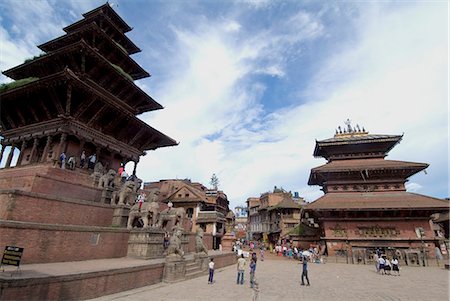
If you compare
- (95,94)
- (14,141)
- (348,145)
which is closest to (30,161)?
(14,141)

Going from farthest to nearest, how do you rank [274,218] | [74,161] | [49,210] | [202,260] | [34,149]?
[274,218]
[34,149]
[74,161]
[202,260]
[49,210]

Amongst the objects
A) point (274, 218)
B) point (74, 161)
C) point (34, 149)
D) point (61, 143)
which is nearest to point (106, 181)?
point (74, 161)

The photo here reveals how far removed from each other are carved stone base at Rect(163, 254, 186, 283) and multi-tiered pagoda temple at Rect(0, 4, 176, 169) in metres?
10.5

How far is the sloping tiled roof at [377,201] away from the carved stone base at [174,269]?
14998 millimetres

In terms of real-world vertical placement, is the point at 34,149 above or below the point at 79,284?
above

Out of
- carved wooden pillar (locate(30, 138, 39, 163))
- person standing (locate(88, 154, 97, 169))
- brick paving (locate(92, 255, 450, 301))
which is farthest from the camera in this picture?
person standing (locate(88, 154, 97, 169))

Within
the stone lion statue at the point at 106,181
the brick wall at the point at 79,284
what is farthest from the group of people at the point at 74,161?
the brick wall at the point at 79,284

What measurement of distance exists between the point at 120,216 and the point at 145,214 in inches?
64.3

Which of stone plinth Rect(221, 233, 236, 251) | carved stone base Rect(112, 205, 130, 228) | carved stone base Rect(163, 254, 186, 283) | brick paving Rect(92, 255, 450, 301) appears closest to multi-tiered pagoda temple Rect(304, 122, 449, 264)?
stone plinth Rect(221, 233, 236, 251)

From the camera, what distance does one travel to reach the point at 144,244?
454 inches

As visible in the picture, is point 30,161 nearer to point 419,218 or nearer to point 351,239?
point 351,239

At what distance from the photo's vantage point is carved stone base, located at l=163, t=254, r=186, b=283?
1059 centimetres

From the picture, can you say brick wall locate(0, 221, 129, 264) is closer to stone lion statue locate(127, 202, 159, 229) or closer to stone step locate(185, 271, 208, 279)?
stone lion statue locate(127, 202, 159, 229)

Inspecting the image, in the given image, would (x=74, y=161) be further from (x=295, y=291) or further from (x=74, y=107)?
(x=295, y=291)
